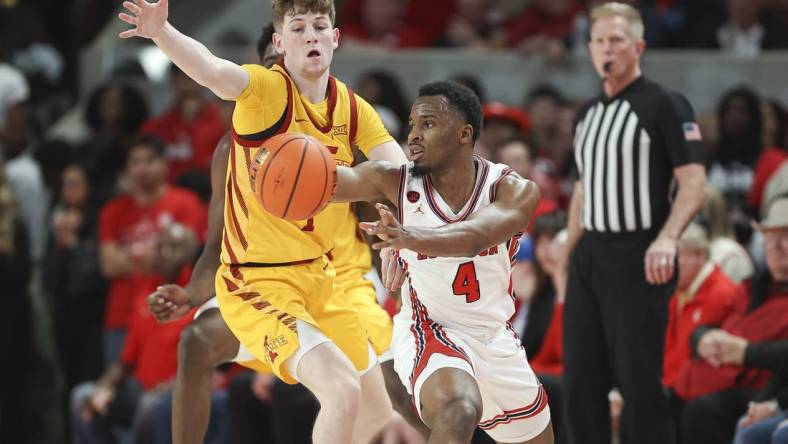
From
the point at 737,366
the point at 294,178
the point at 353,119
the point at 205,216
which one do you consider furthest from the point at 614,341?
the point at 205,216

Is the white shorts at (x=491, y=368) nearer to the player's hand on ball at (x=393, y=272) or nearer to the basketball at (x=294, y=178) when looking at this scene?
the player's hand on ball at (x=393, y=272)

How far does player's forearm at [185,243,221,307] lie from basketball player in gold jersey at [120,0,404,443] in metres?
0.30

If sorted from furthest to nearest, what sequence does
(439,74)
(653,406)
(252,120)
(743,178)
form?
(439,74) < (743,178) < (653,406) < (252,120)

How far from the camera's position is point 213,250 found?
6.31m

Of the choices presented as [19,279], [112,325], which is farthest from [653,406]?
[19,279]

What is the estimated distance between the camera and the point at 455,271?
5.71 m

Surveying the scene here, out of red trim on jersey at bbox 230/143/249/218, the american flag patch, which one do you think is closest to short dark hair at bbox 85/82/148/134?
red trim on jersey at bbox 230/143/249/218

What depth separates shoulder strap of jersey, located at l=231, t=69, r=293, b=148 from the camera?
5.63m

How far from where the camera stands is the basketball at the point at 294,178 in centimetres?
510

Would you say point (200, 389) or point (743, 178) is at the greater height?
point (743, 178)

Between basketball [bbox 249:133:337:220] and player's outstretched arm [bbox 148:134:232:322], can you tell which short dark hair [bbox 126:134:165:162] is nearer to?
player's outstretched arm [bbox 148:134:232:322]

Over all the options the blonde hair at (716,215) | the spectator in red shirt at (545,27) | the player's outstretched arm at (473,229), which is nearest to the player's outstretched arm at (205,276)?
the player's outstretched arm at (473,229)

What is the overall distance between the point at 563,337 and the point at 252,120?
2.39 m

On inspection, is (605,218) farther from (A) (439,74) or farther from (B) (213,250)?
(A) (439,74)
